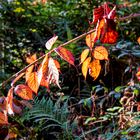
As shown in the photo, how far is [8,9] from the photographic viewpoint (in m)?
2.66

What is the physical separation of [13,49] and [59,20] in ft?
1.67

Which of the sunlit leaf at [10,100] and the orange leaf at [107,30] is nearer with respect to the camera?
the orange leaf at [107,30]

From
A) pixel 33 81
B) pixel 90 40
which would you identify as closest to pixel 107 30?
pixel 90 40

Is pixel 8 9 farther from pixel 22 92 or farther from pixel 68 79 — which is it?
pixel 22 92

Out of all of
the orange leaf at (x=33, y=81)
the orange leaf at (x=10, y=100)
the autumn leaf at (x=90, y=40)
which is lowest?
the orange leaf at (x=10, y=100)

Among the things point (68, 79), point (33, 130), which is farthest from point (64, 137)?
point (68, 79)

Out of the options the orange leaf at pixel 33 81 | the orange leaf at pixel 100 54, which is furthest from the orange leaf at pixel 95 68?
the orange leaf at pixel 33 81

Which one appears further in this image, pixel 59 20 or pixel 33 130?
pixel 59 20

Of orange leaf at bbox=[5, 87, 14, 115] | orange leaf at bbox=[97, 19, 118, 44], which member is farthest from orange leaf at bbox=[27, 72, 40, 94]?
orange leaf at bbox=[97, 19, 118, 44]

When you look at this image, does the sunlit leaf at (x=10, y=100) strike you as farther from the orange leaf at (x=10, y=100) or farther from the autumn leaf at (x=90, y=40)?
the autumn leaf at (x=90, y=40)

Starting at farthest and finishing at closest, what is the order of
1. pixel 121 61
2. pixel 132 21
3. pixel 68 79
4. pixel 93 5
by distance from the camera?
pixel 93 5
pixel 132 21
pixel 68 79
pixel 121 61

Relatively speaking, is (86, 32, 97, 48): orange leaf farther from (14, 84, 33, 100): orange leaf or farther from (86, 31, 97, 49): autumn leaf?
(14, 84, 33, 100): orange leaf

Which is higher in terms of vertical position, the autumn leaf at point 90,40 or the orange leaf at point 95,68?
the autumn leaf at point 90,40

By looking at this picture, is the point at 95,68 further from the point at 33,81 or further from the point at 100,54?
the point at 33,81
